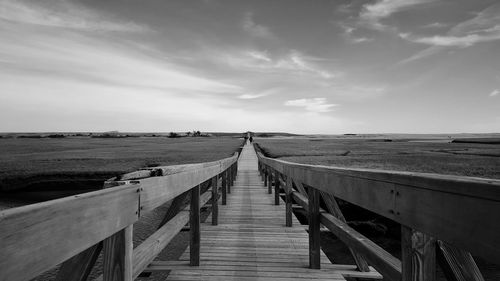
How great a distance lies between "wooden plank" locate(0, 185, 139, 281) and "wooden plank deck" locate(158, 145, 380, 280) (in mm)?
2503

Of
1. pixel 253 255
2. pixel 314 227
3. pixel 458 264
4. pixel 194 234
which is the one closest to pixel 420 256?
pixel 458 264

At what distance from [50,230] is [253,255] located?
3742 millimetres

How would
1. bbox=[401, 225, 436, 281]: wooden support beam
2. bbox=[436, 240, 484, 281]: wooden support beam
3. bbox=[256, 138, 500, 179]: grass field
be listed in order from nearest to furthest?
bbox=[436, 240, 484, 281]: wooden support beam
bbox=[401, 225, 436, 281]: wooden support beam
bbox=[256, 138, 500, 179]: grass field

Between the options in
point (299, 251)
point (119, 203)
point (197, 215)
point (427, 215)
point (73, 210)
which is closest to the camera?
point (73, 210)

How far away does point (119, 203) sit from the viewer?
1.67 metres

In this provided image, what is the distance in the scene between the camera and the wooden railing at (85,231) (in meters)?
0.99

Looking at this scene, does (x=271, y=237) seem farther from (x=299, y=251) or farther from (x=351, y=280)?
(x=351, y=280)

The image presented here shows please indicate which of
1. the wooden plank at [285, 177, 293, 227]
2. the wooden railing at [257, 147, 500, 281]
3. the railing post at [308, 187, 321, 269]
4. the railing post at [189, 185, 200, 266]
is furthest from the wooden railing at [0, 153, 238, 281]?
the wooden plank at [285, 177, 293, 227]

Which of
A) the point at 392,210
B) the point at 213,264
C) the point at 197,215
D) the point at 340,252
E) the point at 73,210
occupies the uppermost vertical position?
the point at 73,210

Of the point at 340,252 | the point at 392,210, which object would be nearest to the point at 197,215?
the point at 392,210

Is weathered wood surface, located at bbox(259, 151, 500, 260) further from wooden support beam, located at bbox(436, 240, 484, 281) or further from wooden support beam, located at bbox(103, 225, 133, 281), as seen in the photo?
wooden support beam, located at bbox(103, 225, 133, 281)

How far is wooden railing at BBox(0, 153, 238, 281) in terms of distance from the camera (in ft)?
3.23

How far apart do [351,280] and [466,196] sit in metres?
3.55

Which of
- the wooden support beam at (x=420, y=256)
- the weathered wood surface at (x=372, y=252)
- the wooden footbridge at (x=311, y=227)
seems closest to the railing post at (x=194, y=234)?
the wooden footbridge at (x=311, y=227)
